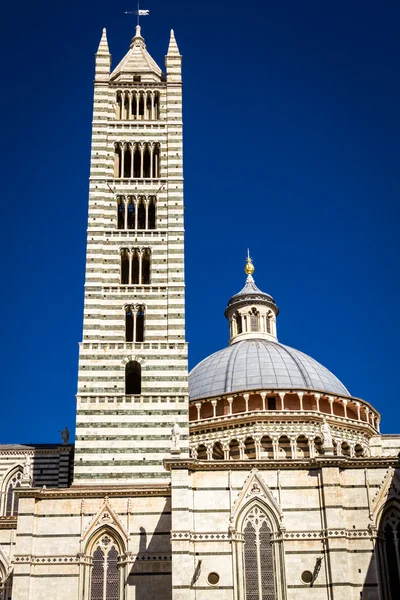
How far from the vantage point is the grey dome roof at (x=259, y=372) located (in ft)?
135

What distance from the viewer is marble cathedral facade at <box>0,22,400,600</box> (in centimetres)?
2700

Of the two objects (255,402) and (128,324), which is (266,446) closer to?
(255,402)

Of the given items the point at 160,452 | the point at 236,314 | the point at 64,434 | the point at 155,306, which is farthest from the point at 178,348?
the point at 236,314

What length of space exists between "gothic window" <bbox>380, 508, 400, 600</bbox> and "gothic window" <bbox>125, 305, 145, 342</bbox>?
494 inches

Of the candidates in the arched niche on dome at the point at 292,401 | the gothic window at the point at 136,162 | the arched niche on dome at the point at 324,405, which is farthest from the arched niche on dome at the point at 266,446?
the gothic window at the point at 136,162

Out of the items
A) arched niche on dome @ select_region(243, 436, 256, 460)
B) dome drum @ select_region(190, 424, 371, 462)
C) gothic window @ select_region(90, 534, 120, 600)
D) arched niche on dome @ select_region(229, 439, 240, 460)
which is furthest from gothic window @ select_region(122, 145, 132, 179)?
gothic window @ select_region(90, 534, 120, 600)

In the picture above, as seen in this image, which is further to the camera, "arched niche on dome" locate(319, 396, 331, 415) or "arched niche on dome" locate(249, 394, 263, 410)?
"arched niche on dome" locate(319, 396, 331, 415)

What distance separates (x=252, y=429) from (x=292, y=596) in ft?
41.4

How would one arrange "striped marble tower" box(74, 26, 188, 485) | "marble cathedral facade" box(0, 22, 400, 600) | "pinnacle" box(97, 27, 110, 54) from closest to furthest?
1. "marble cathedral facade" box(0, 22, 400, 600)
2. "striped marble tower" box(74, 26, 188, 485)
3. "pinnacle" box(97, 27, 110, 54)

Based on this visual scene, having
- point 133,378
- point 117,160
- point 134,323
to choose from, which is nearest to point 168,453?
point 133,378

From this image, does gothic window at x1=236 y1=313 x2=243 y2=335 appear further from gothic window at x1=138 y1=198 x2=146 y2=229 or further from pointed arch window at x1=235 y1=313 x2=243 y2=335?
gothic window at x1=138 y1=198 x2=146 y2=229

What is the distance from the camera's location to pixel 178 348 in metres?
34.3

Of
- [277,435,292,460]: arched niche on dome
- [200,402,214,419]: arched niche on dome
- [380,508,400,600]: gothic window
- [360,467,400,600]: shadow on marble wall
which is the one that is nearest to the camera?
[360,467,400,600]: shadow on marble wall

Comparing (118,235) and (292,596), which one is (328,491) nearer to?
(292,596)
